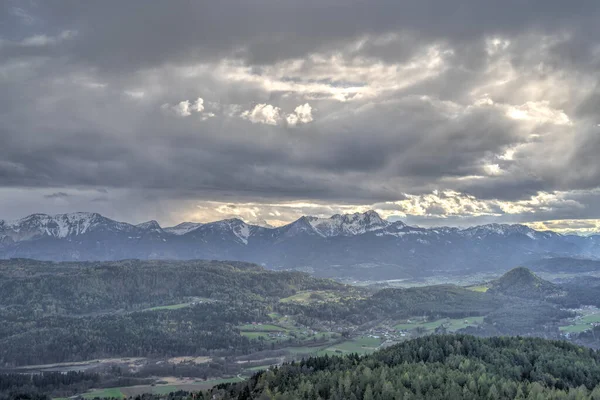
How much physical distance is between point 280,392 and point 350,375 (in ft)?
64.0

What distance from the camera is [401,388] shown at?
363 feet

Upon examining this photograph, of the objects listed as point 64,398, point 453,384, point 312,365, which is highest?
point 453,384

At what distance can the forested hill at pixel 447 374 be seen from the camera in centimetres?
10769

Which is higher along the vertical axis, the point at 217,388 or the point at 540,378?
the point at 540,378

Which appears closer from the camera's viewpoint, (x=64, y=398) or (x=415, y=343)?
(x=415, y=343)

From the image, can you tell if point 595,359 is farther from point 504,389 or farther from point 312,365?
point 312,365

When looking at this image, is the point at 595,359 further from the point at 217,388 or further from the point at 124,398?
the point at 124,398

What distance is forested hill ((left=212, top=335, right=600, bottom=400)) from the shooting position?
107688mm

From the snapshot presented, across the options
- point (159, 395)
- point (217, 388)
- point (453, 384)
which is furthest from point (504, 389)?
point (159, 395)

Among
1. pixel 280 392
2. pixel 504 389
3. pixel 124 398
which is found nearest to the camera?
pixel 504 389

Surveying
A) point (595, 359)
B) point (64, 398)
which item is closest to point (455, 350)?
point (595, 359)

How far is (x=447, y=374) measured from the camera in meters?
120

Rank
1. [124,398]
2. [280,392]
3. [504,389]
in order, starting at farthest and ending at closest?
1. [124,398]
2. [280,392]
3. [504,389]

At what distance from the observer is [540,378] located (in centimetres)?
12800
